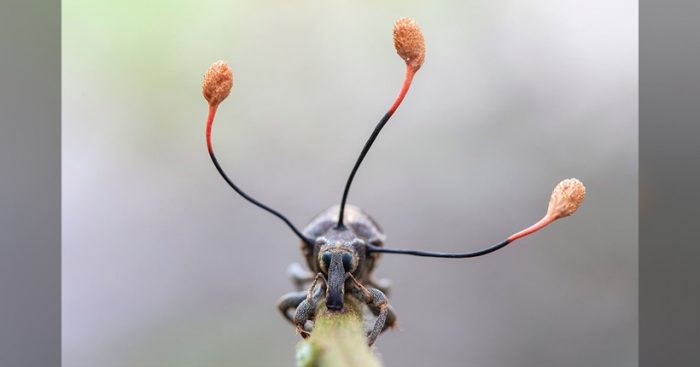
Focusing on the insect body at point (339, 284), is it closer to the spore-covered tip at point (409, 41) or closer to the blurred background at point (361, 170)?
the spore-covered tip at point (409, 41)

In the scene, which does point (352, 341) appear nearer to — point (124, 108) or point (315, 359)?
point (315, 359)

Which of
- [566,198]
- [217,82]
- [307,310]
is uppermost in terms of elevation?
[217,82]

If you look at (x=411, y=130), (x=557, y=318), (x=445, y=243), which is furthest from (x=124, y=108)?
(x=557, y=318)

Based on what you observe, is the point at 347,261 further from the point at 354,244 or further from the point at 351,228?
the point at 351,228
